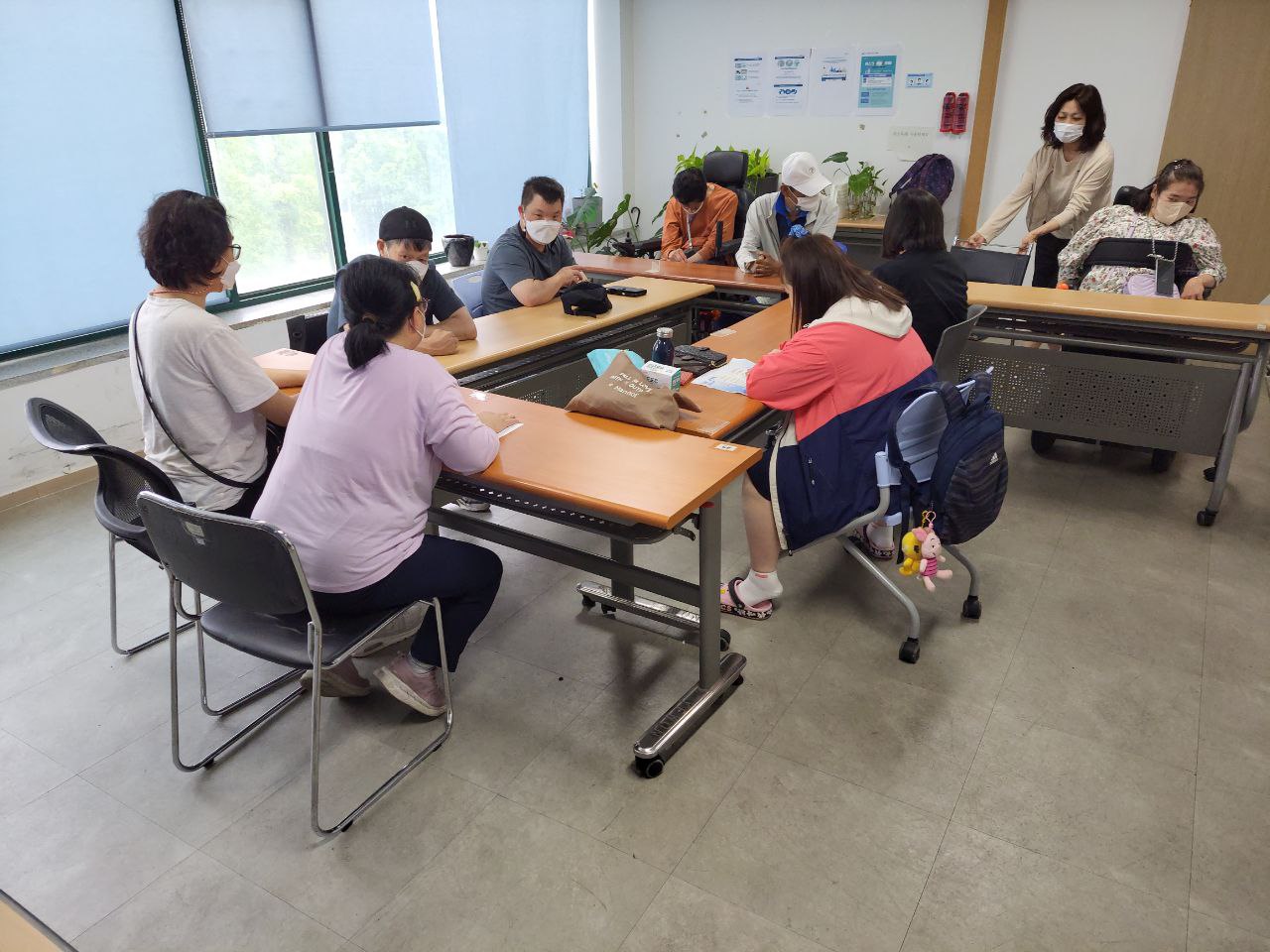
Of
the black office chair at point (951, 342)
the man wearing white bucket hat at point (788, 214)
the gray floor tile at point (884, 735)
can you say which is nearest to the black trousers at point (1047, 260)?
the man wearing white bucket hat at point (788, 214)

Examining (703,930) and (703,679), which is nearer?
(703,930)

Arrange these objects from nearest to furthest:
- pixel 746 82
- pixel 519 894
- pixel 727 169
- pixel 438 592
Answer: pixel 519 894 → pixel 438 592 → pixel 727 169 → pixel 746 82

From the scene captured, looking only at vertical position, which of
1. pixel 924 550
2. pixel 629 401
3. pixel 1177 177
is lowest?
pixel 924 550


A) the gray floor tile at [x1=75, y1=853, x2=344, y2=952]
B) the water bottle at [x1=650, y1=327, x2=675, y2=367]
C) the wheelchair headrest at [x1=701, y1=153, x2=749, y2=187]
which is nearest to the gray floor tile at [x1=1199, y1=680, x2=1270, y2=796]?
the water bottle at [x1=650, y1=327, x2=675, y2=367]

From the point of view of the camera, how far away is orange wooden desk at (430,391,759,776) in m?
1.94

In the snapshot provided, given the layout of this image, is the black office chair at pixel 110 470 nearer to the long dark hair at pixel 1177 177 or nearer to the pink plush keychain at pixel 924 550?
the pink plush keychain at pixel 924 550

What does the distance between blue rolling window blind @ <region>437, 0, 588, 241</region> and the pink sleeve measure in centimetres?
416

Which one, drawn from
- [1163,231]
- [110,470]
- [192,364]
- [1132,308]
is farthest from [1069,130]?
[110,470]

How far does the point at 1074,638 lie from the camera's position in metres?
2.66

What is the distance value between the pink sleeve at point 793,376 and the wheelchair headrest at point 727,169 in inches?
146

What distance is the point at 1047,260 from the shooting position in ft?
15.5

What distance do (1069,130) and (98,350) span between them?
480cm

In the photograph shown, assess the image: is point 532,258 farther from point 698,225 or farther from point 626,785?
point 626,785

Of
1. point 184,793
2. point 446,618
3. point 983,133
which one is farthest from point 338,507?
point 983,133
